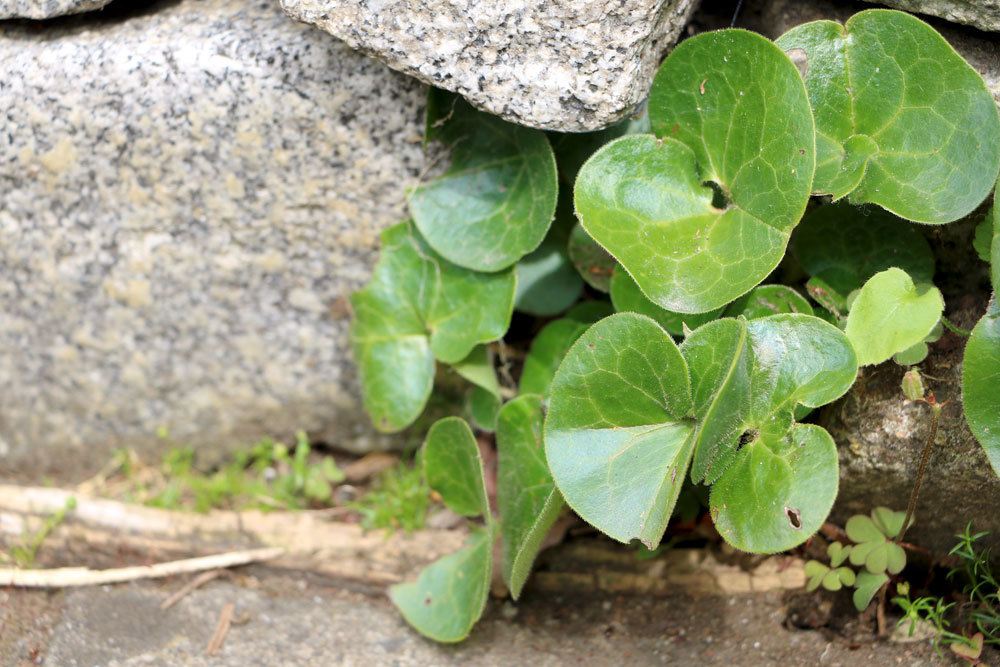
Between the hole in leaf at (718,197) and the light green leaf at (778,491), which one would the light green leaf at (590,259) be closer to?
the hole in leaf at (718,197)

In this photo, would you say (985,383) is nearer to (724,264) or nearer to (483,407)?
(724,264)

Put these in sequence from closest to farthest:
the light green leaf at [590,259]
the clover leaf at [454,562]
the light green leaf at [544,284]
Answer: the clover leaf at [454,562]
the light green leaf at [590,259]
the light green leaf at [544,284]

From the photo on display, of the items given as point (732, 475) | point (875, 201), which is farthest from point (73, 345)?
point (875, 201)

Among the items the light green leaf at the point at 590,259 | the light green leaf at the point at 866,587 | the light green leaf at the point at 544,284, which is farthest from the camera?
the light green leaf at the point at 544,284

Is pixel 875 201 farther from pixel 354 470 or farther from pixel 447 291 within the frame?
pixel 354 470

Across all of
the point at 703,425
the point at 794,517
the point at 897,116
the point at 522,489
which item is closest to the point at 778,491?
the point at 794,517

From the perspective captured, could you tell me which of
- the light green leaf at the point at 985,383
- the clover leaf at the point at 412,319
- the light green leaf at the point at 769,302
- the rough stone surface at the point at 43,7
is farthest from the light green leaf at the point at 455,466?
the rough stone surface at the point at 43,7
